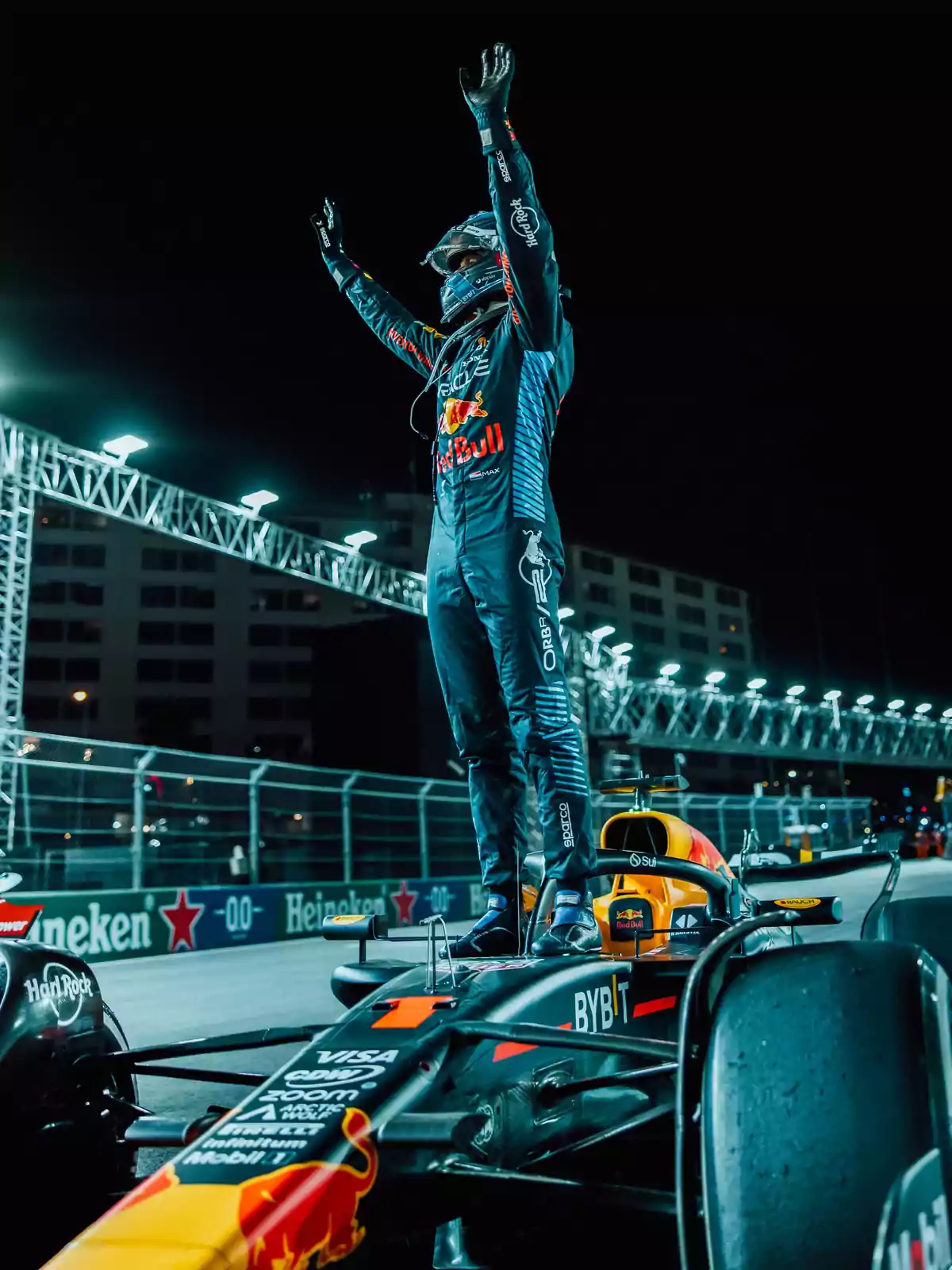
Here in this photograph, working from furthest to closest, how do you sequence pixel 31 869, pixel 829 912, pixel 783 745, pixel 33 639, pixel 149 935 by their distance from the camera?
pixel 33 639 < pixel 783 745 < pixel 31 869 < pixel 149 935 < pixel 829 912

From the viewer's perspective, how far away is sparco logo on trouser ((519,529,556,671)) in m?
2.88

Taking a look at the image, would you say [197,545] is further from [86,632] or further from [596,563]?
[596,563]

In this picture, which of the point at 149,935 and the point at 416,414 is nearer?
the point at 416,414

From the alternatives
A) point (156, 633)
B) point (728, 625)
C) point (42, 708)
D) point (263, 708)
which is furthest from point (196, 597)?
point (728, 625)

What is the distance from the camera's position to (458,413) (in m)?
3.13

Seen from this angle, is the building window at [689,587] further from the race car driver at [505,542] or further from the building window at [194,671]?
the race car driver at [505,542]

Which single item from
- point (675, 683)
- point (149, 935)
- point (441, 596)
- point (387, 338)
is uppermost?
point (675, 683)

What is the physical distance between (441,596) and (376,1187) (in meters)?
1.79

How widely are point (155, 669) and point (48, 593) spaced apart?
796cm

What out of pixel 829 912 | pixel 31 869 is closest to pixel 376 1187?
pixel 829 912

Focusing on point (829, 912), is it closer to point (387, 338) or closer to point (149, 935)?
point (387, 338)

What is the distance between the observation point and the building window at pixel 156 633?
6581 cm

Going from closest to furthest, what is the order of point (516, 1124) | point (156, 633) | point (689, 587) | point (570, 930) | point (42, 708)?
point (516, 1124)
point (570, 930)
point (42, 708)
point (156, 633)
point (689, 587)

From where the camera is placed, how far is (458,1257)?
6.24ft
